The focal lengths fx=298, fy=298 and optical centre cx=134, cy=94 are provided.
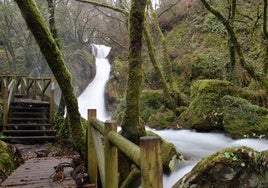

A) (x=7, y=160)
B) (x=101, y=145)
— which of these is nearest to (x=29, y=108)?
(x=7, y=160)

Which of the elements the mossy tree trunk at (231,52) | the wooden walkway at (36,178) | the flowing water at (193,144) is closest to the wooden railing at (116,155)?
the wooden walkway at (36,178)

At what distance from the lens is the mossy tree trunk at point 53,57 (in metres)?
4.68

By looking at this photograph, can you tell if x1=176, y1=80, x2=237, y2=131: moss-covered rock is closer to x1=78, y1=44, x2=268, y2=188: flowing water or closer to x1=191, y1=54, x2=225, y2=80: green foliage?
x1=78, y1=44, x2=268, y2=188: flowing water

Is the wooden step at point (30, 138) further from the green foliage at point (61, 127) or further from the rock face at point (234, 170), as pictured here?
the rock face at point (234, 170)

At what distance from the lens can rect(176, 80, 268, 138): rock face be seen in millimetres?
8531

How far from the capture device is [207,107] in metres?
9.80

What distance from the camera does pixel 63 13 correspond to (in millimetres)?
22812

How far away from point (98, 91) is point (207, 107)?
15.4 m

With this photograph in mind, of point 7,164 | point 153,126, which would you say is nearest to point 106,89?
point 153,126

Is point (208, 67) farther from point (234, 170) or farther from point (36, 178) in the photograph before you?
point (36, 178)

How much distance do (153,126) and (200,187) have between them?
26.2 ft

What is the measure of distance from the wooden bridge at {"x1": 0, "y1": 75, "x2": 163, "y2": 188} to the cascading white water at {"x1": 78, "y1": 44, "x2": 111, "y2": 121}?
8835mm

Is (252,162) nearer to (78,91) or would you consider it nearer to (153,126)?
(153,126)

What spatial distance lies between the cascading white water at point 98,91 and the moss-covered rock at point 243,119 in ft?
39.0
